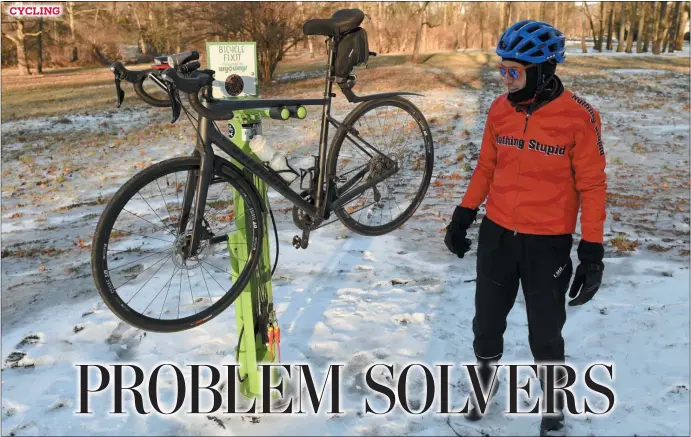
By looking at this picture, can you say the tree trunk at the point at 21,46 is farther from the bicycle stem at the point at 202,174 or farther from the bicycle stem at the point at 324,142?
the bicycle stem at the point at 202,174

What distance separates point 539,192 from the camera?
2.78 metres

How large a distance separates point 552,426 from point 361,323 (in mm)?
1576

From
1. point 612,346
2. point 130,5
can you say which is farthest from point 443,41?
point 612,346

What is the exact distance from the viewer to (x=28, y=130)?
13078mm

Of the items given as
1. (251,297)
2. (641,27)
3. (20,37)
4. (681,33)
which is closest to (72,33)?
(20,37)

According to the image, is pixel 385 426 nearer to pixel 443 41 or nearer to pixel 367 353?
pixel 367 353

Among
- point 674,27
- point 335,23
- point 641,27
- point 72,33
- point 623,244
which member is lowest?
point 623,244

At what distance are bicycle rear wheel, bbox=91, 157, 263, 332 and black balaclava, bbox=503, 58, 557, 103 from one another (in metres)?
1.50

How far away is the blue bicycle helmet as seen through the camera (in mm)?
2648

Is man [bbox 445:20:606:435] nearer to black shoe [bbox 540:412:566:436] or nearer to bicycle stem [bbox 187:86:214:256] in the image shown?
black shoe [bbox 540:412:566:436]

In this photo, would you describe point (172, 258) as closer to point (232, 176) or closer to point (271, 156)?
point (232, 176)

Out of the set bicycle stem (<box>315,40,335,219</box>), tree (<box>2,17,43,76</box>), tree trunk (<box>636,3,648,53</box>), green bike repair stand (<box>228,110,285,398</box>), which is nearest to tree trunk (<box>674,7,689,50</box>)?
tree trunk (<box>636,3,648,53</box>)

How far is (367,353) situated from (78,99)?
58.3 ft

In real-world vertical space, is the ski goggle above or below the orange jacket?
above
